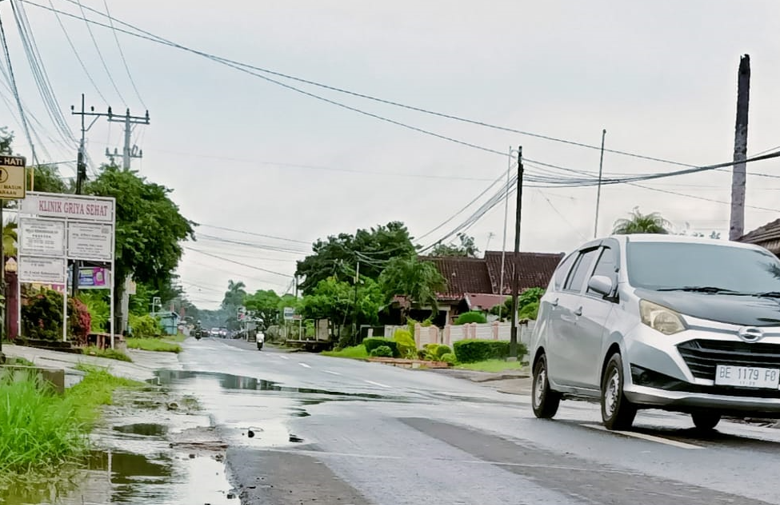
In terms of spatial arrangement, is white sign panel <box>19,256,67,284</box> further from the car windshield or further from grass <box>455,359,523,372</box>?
the car windshield

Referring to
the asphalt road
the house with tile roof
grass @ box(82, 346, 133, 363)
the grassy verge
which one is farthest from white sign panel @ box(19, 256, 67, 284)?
the house with tile roof

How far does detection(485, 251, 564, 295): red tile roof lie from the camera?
200 feet

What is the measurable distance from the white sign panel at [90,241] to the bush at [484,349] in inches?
621

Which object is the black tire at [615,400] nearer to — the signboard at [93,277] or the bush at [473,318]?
the signboard at [93,277]

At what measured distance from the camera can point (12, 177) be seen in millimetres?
11523

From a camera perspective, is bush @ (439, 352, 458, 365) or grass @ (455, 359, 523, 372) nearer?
grass @ (455, 359, 523, 372)

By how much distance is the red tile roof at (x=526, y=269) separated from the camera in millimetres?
60844

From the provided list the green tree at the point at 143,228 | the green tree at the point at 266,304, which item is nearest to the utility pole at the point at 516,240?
the green tree at the point at 143,228

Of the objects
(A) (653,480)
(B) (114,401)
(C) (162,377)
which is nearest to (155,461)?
(A) (653,480)

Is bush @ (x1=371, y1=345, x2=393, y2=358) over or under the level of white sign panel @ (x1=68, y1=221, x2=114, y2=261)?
under

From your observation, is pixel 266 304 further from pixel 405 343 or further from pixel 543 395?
pixel 543 395

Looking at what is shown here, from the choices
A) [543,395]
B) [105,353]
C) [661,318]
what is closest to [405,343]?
[105,353]

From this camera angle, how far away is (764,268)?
919cm

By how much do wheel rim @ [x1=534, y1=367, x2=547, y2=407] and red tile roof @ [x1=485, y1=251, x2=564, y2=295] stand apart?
48588 mm
